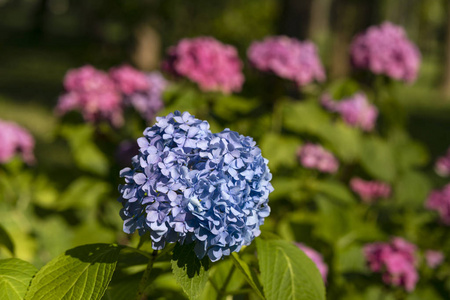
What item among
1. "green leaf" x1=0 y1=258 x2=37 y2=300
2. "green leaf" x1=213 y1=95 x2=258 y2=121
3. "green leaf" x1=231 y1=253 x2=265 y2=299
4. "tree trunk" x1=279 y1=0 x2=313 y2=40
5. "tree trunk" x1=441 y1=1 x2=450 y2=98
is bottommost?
"tree trunk" x1=441 y1=1 x2=450 y2=98

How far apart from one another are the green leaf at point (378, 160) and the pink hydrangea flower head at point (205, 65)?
2.93 feet

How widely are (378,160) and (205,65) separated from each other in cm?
120

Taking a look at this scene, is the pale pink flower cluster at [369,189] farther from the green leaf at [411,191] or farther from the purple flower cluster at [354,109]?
the purple flower cluster at [354,109]

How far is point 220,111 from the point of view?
10.8 ft

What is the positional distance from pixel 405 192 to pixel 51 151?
196 inches

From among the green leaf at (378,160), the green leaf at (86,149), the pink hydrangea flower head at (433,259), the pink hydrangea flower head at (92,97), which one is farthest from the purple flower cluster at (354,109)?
the green leaf at (86,149)

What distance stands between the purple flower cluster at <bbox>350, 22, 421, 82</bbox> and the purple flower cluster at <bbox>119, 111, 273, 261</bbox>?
2366 millimetres

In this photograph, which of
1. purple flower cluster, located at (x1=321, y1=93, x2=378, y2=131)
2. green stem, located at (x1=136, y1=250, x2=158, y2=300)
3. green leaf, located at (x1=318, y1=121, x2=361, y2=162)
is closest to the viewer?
green stem, located at (x1=136, y1=250, x2=158, y2=300)

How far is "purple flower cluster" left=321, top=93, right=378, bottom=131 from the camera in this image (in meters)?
3.89

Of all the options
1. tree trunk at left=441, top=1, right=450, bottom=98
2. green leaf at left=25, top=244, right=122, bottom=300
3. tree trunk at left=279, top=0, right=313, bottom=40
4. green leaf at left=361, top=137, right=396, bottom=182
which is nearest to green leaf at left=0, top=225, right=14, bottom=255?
green leaf at left=25, top=244, right=122, bottom=300

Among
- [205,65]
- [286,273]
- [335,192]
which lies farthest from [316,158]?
[286,273]

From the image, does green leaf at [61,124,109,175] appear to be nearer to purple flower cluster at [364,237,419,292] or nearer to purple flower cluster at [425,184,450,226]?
purple flower cluster at [364,237,419,292]

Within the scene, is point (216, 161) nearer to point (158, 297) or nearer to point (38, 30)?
point (158, 297)

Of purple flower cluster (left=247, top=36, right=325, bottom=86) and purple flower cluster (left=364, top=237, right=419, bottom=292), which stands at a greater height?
purple flower cluster (left=247, top=36, right=325, bottom=86)
